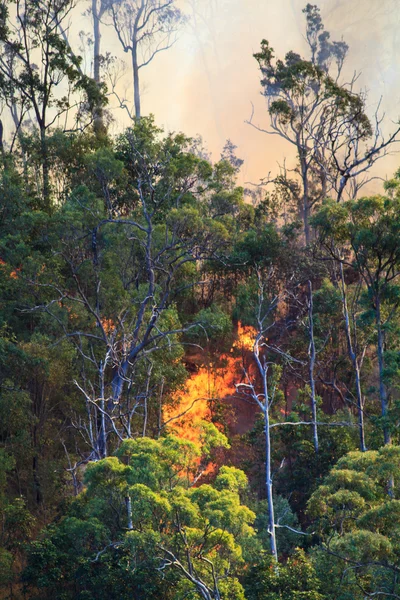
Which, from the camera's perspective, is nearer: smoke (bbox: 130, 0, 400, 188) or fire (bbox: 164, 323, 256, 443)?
fire (bbox: 164, 323, 256, 443)

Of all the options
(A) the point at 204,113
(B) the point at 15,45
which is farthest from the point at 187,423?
(A) the point at 204,113

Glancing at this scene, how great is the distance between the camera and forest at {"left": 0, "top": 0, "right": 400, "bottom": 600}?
42.4 feet

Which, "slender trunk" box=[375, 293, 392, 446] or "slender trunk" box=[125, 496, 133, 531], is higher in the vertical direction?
"slender trunk" box=[375, 293, 392, 446]

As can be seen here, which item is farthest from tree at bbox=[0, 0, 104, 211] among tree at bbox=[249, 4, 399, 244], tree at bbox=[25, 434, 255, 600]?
tree at bbox=[25, 434, 255, 600]

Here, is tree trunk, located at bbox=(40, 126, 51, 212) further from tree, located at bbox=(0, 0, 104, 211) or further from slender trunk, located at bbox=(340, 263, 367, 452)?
slender trunk, located at bbox=(340, 263, 367, 452)

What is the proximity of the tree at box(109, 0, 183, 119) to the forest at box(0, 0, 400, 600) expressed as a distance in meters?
7.90

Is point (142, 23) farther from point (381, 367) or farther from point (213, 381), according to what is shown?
point (381, 367)

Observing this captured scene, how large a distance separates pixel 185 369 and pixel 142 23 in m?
22.9

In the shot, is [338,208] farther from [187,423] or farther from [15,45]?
[15,45]

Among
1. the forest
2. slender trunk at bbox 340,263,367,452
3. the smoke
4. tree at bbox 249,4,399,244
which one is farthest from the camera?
the smoke

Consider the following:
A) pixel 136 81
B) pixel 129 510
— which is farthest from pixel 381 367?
pixel 136 81

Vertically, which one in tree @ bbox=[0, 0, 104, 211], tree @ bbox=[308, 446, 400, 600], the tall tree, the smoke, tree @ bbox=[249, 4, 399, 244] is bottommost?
tree @ bbox=[308, 446, 400, 600]

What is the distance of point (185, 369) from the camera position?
80.7 feet

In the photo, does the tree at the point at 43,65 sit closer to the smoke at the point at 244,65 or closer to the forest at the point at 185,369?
the forest at the point at 185,369
